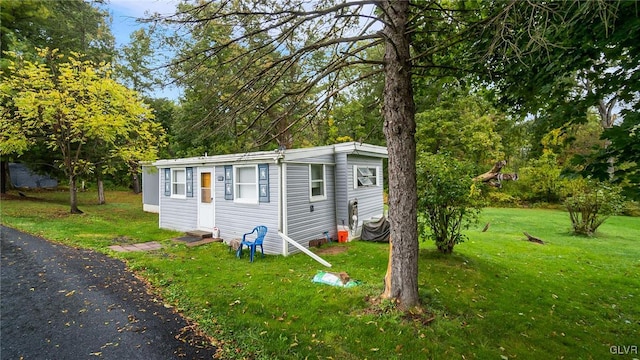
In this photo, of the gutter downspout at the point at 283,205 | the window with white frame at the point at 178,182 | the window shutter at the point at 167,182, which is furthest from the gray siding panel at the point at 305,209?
the window shutter at the point at 167,182

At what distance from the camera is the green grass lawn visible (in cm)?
346

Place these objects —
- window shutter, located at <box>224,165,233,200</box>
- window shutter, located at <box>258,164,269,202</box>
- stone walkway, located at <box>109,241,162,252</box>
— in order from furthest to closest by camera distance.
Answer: window shutter, located at <box>224,165,233,200</box>, window shutter, located at <box>258,164,269,202</box>, stone walkway, located at <box>109,241,162,252</box>

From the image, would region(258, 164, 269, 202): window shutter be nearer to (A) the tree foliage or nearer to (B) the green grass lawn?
(B) the green grass lawn

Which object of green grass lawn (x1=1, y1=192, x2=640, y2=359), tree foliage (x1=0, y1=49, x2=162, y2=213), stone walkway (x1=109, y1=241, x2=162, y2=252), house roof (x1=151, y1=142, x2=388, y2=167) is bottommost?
green grass lawn (x1=1, y1=192, x2=640, y2=359)

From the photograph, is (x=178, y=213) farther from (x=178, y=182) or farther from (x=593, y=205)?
(x=593, y=205)

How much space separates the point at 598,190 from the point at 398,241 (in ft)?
36.7

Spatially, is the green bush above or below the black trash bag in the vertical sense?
above

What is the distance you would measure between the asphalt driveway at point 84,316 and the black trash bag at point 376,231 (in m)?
6.25

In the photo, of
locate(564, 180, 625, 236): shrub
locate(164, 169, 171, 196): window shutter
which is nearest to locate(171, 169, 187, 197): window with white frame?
locate(164, 169, 171, 196): window shutter

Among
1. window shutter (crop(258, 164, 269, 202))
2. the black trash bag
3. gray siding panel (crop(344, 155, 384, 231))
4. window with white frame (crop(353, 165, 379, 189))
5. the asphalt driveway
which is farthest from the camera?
window with white frame (crop(353, 165, 379, 189))

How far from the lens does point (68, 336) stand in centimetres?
362

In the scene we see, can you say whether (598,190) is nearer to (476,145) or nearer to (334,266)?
(476,145)

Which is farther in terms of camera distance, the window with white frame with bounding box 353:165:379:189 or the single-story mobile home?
the window with white frame with bounding box 353:165:379:189

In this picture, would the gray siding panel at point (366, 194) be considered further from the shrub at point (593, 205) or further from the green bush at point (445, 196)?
the shrub at point (593, 205)
